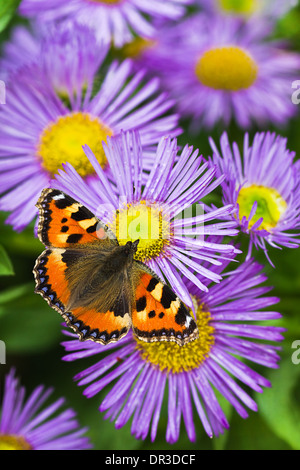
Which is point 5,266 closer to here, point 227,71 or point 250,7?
point 227,71

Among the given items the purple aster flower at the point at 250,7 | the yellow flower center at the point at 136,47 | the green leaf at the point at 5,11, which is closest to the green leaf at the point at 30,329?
the green leaf at the point at 5,11

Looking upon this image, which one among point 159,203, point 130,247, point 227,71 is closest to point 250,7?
point 227,71

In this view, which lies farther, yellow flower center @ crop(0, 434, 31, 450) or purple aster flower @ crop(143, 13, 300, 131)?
purple aster flower @ crop(143, 13, 300, 131)

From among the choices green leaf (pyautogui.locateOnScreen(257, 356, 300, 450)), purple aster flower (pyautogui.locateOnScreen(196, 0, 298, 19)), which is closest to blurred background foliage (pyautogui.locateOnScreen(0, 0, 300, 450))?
green leaf (pyautogui.locateOnScreen(257, 356, 300, 450))

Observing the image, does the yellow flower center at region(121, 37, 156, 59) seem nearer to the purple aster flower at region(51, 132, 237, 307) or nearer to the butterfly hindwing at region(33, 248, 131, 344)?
the purple aster flower at region(51, 132, 237, 307)
